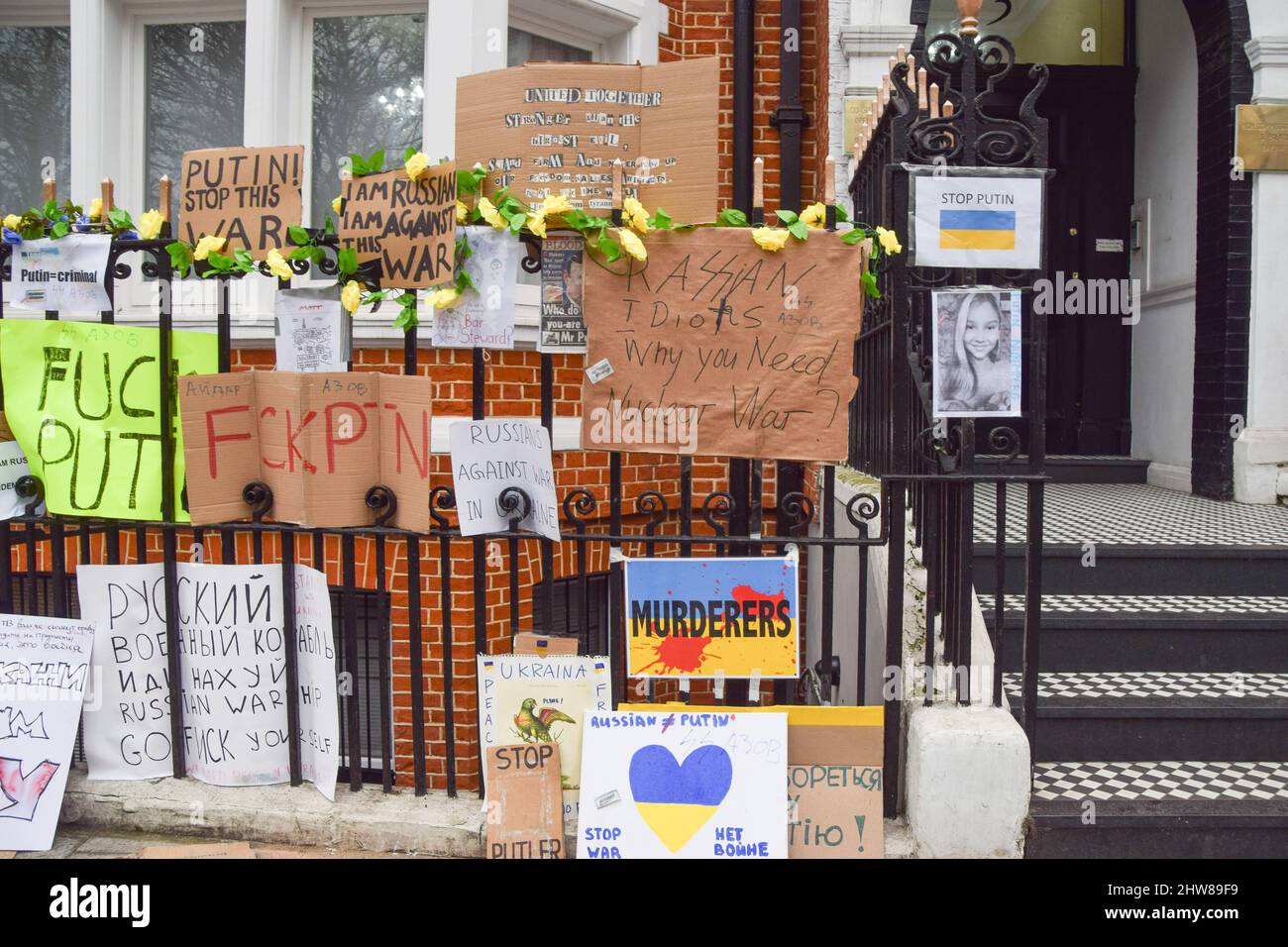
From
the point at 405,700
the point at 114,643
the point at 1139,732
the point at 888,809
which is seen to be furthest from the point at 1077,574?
the point at 114,643

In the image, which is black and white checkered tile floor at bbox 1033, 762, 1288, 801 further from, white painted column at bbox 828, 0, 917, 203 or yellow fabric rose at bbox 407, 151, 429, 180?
white painted column at bbox 828, 0, 917, 203

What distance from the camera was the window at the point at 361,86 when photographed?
574 cm

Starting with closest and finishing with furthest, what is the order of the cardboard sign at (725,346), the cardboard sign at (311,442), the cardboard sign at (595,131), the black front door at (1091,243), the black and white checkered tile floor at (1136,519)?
the cardboard sign at (595,131), the cardboard sign at (725,346), the cardboard sign at (311,442), the black and white checkered tile floor at (1136,519), the black front door at (1091,243)

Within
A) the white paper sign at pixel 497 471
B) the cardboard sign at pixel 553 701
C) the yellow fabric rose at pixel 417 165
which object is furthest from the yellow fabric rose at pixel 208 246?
the cardboard sign at pixel 553 701

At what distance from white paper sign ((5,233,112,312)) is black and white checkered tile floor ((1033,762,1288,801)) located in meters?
3.39

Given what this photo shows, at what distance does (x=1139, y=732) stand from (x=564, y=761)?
217cm

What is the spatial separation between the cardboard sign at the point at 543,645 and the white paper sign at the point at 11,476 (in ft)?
5.35

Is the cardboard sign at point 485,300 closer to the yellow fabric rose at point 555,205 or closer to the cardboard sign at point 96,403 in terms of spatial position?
the yellow fabric rose at point 555,205

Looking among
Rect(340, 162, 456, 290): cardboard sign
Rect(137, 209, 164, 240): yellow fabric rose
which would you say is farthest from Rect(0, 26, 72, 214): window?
Rect(340, 162, 456, 290): cardboard sign

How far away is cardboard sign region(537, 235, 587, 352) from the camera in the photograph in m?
2.95

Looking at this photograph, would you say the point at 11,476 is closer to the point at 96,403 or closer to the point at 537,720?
the point at 96,403

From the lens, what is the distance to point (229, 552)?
3.32 metres

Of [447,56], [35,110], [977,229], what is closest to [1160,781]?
[977,229]

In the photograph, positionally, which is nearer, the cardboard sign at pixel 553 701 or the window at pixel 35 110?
the cardboard sign at pixel 553 701
